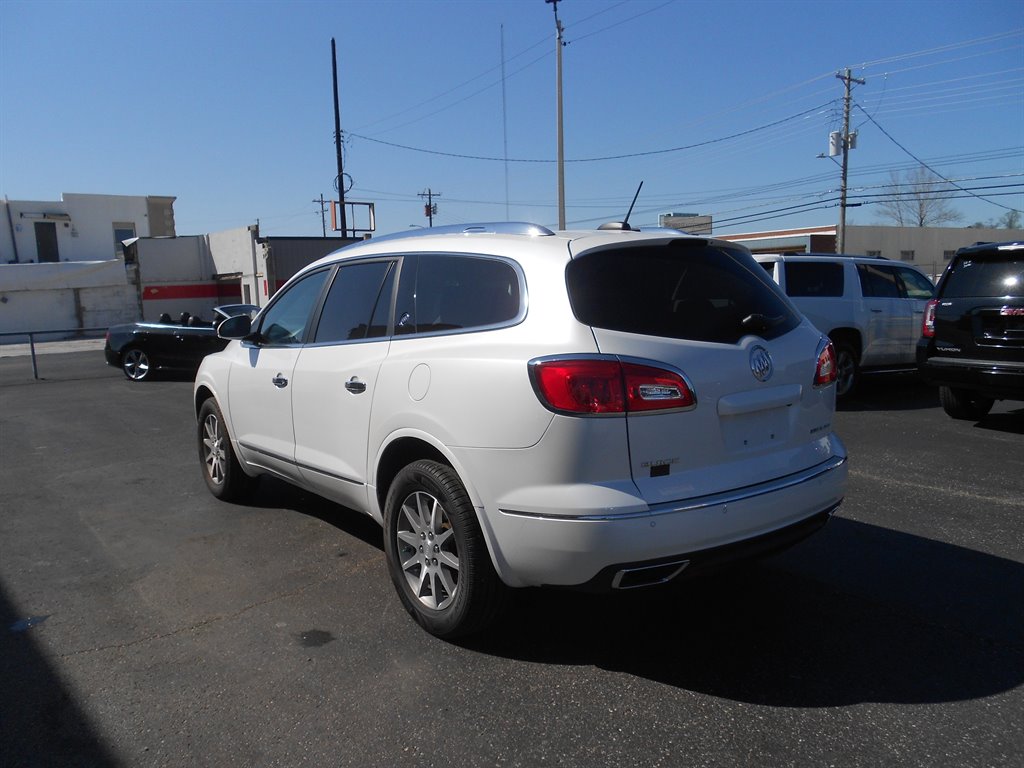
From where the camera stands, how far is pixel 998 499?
561cm

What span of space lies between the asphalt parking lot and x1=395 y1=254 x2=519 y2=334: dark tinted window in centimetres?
144

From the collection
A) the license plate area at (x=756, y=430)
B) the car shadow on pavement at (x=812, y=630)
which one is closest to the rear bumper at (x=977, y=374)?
the car shadow on pavement at (x=812, y=630)

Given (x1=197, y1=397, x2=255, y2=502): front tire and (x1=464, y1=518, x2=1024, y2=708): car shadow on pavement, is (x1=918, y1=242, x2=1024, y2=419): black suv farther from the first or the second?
(x1=197, y1=397, x2=255, y2=502): front tire

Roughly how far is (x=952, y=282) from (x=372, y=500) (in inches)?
279

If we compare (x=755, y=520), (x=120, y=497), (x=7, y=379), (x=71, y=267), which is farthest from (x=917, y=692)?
(x=71, y=267)

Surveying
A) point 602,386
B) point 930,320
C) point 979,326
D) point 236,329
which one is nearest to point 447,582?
point 602,386

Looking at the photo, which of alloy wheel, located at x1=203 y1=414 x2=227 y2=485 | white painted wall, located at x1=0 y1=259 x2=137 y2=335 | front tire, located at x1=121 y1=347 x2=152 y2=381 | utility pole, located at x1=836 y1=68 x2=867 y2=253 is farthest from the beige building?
alloy wheel, located at x1=203 y1=414 x2=227 y2=485

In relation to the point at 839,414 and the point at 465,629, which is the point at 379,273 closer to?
the point at 465,629

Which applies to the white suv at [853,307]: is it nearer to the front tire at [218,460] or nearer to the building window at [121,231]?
the front tire at [218,460]

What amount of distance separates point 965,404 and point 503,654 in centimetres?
750

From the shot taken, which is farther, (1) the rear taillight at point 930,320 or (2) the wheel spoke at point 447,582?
(1) the rear taillight at point 930,320

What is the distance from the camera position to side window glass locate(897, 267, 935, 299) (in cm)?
1131

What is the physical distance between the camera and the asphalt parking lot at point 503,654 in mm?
2812

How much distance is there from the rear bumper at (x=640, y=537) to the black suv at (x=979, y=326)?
5.71m
